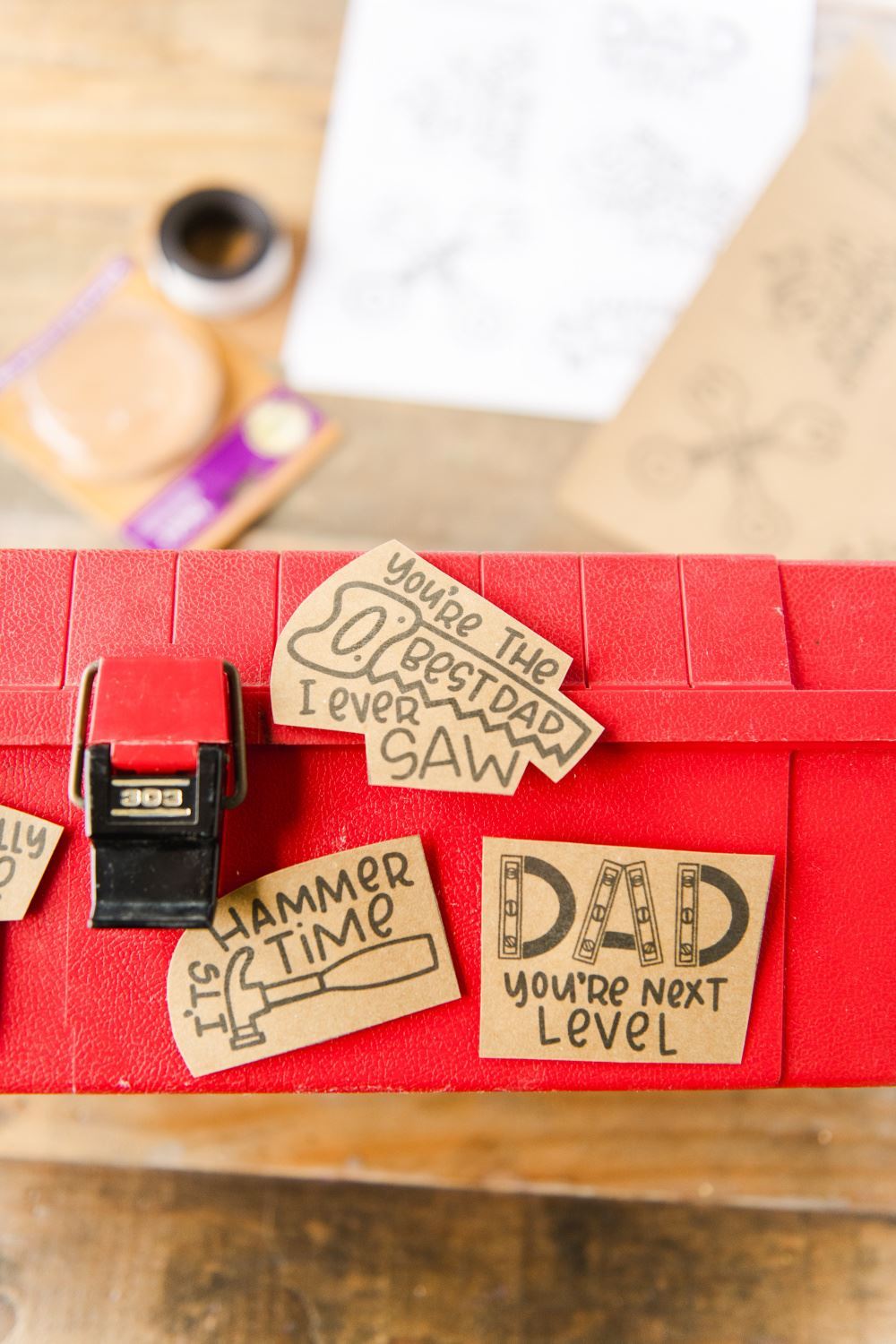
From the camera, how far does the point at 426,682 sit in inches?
15.4

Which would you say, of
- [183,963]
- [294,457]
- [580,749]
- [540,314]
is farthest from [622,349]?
[183,963]

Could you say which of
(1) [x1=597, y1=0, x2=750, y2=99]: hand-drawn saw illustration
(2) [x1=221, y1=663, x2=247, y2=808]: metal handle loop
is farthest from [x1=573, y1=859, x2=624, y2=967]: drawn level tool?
(1) [x1=597, y1=0, x2=750, y2=99]: hand-drawn saw illustration

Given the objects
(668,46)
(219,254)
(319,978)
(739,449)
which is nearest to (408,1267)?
(319,978)

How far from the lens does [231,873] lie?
15.5 inches

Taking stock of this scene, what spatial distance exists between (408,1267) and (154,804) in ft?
1.10

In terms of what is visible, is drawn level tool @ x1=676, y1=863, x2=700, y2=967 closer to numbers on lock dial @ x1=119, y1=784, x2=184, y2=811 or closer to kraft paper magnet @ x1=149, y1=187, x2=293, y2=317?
numbers on lock dial @ x1=119, y1=784, x2=184, y2=811

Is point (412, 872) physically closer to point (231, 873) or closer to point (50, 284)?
point (231, 873)

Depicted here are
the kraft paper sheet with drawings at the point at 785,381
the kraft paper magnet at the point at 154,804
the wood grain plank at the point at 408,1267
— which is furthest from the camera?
the kraft paper sheet with drawings at the point at 785,381

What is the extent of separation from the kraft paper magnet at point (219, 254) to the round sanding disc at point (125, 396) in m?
0.03

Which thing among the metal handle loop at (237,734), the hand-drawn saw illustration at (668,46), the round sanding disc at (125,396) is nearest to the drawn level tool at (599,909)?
the metal handle loop at (237,734)

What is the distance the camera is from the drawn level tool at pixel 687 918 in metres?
0.40

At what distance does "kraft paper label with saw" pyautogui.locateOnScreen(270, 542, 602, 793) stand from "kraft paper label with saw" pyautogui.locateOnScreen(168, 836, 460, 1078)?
0.04 metres

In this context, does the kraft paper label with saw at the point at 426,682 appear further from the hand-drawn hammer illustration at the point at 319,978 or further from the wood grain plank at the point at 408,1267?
the wood grain plank at the point at 408,1267

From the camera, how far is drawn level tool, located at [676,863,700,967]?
15.6 inches
